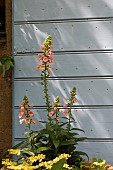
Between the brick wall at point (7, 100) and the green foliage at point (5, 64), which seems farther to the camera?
the brick wall at point (7, 100)

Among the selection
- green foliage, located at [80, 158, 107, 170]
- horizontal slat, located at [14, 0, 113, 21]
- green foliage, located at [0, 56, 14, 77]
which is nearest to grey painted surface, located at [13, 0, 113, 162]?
horizontal slat, located at [14, 0, 113, 21]

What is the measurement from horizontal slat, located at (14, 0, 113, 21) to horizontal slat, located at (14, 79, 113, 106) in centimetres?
62

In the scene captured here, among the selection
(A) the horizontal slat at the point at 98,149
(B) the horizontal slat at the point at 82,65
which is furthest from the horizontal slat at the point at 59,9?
(A) the horizontal slat at the point at 98,149

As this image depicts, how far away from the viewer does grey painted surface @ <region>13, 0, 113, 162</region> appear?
3422mm

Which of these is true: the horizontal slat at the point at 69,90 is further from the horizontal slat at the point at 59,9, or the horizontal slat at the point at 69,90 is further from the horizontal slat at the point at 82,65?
the horizontal slat at the point at 59,9

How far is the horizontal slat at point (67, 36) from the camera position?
3.43 metres

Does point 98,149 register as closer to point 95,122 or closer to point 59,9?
point 95,122

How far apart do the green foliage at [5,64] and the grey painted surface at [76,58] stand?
11cm

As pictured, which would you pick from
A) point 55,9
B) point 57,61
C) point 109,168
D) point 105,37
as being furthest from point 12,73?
point 109,168

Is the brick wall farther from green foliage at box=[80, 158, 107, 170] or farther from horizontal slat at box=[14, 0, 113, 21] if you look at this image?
green foliage at box=[80, 158, 107, 170]

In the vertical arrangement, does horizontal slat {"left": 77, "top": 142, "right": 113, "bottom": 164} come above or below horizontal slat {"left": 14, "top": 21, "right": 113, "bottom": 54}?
below

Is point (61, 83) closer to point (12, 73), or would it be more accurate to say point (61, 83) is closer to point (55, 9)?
point (12, 73)

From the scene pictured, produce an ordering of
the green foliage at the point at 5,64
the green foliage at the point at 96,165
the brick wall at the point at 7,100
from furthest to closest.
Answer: the brick wall at the point at 7,100
the green foliage at the point at 5,64
the green foliage at the point at 96,165

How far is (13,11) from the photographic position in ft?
11.6
